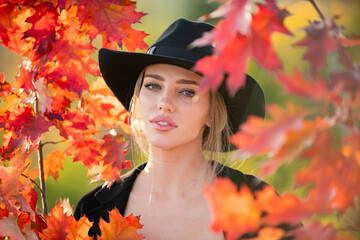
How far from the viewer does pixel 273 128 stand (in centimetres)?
67

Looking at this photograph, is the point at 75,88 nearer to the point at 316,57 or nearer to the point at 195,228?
the point at 195,228

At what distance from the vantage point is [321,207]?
744 mm

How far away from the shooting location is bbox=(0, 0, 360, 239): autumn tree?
0.70 metres

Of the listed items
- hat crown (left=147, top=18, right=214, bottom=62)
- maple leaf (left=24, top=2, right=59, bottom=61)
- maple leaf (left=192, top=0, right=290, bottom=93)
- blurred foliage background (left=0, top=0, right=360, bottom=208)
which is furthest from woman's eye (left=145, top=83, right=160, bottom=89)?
blurred foliage background (left=0, top=0, right=360, bottom=208)

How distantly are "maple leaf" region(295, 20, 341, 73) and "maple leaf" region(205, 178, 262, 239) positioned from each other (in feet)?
0.72

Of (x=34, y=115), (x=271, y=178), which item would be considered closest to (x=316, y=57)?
(x=34, y=115)

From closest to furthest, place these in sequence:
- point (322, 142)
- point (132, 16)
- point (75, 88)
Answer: point (322, 142), point (132, 16), point (75, 88)

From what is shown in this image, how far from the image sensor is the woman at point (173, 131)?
66.1 inches

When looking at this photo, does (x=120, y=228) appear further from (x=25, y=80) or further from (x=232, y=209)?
(x=232, y=209)

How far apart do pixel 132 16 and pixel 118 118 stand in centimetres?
51

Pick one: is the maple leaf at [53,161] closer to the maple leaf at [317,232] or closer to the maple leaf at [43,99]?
the maple leaf at [43,99]

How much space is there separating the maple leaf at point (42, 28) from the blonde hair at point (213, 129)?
0.39m

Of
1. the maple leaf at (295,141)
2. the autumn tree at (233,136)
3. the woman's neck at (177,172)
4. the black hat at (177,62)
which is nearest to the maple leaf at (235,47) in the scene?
the autumn tree at (233,136)

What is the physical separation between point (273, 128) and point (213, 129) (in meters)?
1.17
